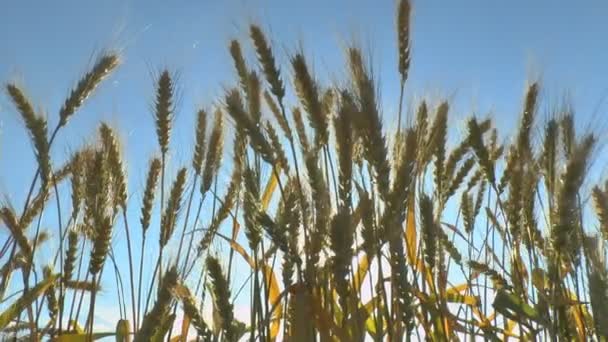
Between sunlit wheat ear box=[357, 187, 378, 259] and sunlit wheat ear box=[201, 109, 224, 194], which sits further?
sunlit wheat ear box=[201, 109, 224, 194]

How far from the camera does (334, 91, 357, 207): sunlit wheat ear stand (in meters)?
1.86

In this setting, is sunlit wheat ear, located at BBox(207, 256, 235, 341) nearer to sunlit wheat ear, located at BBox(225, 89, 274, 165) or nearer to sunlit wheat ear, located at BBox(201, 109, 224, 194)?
sunlit wheat ear, located at BBox(225, 89, 274, 165)

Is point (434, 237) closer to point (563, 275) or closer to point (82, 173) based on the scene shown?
point (563, 275)

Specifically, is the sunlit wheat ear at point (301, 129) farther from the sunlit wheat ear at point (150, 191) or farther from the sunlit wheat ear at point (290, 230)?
the sunlit wheat ear at point (150, 191)

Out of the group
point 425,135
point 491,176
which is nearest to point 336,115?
point 425,135

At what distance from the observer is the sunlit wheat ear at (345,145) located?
73.3 inches

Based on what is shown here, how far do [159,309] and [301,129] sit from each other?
878 mm

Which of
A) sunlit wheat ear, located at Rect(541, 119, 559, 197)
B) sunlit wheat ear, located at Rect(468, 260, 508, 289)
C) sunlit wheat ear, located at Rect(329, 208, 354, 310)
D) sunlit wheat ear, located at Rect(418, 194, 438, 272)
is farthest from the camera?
sunlit wheat ear, located at Rect(468, 260, 508, 289)

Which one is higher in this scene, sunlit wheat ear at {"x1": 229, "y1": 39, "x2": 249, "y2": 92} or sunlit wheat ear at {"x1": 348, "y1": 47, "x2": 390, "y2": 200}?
sunlit wheat ear at {"x1": 229, "y1": 39, "x2": 249, "y2": 92}

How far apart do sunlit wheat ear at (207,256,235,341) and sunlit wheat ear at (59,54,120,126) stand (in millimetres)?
1076

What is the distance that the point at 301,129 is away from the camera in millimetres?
2260

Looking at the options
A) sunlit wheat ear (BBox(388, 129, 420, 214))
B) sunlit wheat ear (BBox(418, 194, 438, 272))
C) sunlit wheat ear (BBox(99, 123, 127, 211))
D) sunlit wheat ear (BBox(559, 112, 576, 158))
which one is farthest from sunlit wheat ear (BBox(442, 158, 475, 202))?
sunlit wheat ear (BBox(99, 123, 127, 211))

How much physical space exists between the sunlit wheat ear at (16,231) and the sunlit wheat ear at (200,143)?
60 cm

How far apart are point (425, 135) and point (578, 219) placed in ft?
1.72
